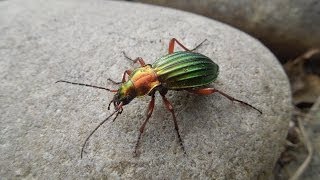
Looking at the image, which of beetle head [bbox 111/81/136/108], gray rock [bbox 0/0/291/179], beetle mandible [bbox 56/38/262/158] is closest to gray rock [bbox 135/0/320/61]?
gray rock [bbox 0/0/291/179]

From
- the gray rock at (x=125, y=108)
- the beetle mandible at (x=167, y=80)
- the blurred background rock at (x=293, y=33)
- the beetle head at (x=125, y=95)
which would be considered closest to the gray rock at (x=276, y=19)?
the blurred background rock at (x=293, y=33)

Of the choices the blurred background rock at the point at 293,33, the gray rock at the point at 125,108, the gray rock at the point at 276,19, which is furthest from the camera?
the gray rock at the point at 276,19

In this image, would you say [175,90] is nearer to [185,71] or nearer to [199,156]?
[185,71]

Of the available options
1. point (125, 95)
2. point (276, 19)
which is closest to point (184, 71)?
point (125, 95)

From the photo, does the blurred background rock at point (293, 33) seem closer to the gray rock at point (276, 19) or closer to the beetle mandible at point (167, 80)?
the gray rock at point (276, 19)

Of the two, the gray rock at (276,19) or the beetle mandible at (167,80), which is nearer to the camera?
the beetle mandible at (167,80)

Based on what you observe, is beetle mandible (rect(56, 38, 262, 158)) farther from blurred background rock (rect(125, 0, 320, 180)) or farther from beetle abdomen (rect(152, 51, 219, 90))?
blurred background rock (rect(125, 0, 320, 180))
